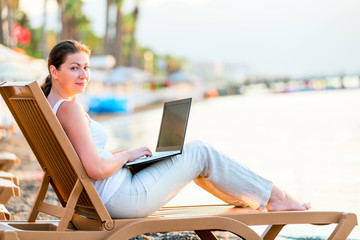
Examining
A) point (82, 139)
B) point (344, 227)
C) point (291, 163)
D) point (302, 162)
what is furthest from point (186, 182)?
point (302, 162)

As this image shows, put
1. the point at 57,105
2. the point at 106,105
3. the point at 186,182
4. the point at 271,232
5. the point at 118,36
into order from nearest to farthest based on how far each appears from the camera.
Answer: the point at 57,105, the point at 186,182, the point at 271,232, the point at 106,105, the point at 118,36

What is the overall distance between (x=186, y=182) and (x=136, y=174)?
27 centimetres

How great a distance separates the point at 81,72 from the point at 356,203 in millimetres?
4545

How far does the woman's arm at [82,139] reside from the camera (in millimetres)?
3105

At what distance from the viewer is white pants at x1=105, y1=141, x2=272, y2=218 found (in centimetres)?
329

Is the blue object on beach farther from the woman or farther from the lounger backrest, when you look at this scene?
the woman

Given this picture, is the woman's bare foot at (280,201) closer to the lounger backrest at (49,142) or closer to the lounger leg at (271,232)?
the lounger leg at (271,232)

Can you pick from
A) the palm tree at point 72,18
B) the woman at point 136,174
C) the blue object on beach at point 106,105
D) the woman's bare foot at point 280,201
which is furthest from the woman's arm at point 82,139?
the palm tree at point 72,18

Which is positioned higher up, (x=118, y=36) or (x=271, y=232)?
(x=271, y=232)

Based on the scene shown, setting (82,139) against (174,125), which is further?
(174,125)

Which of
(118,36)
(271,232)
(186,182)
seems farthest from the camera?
(118,36)

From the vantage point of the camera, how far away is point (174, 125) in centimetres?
359

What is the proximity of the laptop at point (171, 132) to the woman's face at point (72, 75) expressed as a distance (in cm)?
49

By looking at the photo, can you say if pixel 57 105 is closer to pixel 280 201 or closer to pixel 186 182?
pixel 186 182
